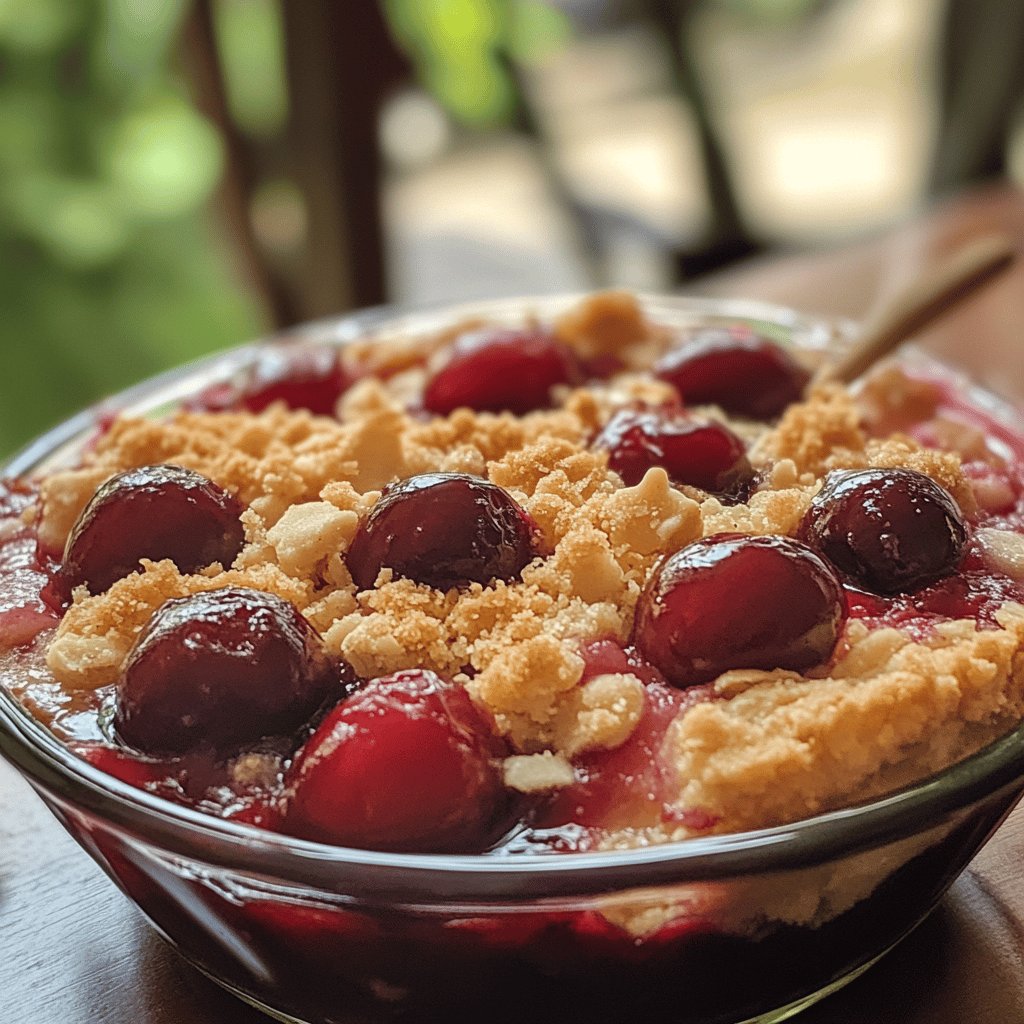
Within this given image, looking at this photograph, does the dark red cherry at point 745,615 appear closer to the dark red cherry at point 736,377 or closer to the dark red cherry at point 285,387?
the dark red cherry at point 736,377

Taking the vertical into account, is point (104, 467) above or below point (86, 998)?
above

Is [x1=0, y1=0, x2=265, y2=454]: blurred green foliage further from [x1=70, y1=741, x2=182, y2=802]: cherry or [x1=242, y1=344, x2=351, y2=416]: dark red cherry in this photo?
[x1=70, y1=741, x2=182, y2=802]: cherry

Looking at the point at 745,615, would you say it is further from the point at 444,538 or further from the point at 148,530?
the point at 148,530

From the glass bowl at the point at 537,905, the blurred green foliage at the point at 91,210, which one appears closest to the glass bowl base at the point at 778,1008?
the glass bowl at the point at 537,905

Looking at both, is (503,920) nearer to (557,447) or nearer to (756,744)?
(756,744)

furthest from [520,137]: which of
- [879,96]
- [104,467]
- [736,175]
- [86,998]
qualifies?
[86,998]

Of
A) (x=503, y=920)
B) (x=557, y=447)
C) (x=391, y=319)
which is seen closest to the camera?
(x=503, y=920)

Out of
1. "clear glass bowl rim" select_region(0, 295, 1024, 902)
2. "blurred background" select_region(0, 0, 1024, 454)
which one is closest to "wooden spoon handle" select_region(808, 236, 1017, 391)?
"clear glass bowl rim" select_region(0, 295, 1024, 902)
